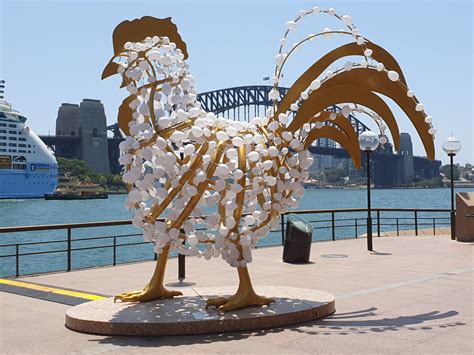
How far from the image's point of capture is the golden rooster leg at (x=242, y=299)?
723 cm

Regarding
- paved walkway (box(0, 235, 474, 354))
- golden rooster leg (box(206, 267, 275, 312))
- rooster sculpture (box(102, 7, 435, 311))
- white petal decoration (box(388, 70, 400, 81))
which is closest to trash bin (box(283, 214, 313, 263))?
paved walkway (box(0, 235, 474, 354))

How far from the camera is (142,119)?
7484mm

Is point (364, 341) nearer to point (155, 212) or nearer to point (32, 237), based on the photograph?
point (155, 212)

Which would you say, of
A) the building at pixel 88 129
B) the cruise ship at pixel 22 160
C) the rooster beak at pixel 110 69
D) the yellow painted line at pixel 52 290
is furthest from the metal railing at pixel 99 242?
the building at pixel 88 129

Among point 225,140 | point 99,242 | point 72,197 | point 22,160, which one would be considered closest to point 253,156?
point 225,140

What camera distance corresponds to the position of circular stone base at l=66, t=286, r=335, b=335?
6527mm

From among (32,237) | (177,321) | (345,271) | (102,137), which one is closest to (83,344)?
(177,321)

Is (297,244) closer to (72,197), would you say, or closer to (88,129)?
(72,197)

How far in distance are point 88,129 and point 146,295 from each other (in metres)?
111

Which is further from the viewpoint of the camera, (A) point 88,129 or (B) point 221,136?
(A) point 88,129

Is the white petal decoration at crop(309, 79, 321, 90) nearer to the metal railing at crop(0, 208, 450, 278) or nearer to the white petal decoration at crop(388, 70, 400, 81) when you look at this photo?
the white petal decoration at crop(388, 70, 400, 81)

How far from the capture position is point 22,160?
8675 cm

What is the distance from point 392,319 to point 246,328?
1.77 m

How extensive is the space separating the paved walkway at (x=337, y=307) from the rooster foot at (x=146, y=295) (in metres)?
0.80
